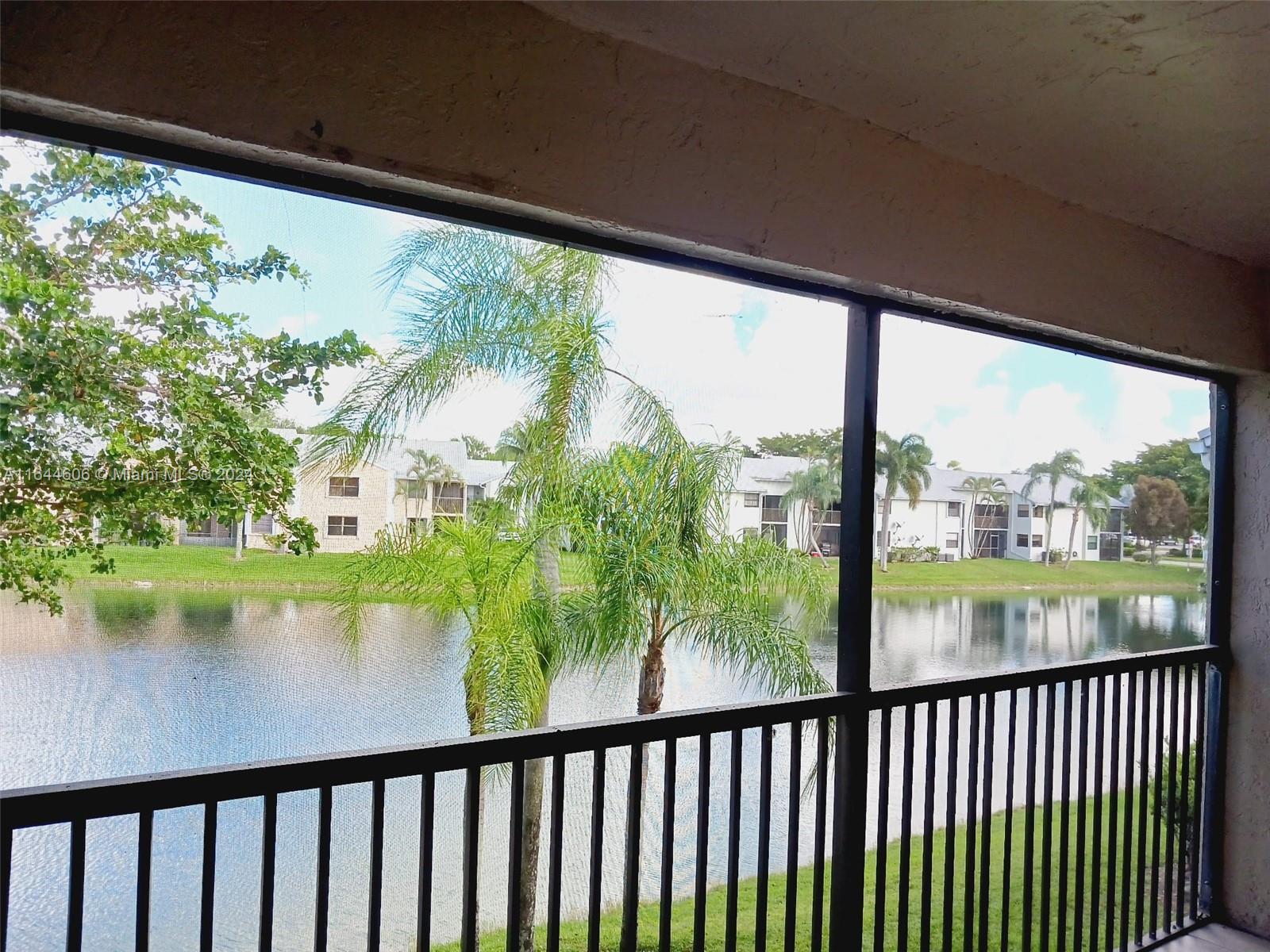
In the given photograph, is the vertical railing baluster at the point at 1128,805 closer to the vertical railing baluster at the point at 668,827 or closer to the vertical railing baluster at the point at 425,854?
the vertical railing baluster at the point at 668,827

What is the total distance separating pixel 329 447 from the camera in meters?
1.58

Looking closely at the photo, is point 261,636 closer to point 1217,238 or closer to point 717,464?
point 717,464

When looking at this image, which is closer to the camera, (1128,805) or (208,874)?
(208,874)

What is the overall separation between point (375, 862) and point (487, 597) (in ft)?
2.54

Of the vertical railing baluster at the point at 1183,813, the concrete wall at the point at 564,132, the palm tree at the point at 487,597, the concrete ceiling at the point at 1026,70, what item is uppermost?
→ the concrete ceiling at the point at 1026,70

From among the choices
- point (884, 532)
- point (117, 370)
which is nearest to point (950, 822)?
point (884, 532)

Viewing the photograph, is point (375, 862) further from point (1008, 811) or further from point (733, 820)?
point (1008, 811)

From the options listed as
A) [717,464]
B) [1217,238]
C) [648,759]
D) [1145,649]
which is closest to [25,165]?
[717,464]

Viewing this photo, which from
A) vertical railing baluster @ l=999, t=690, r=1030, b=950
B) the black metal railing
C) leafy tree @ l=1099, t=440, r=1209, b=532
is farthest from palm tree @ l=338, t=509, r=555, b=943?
leafy tree @ l=1099, t=440, r=1209, b=532

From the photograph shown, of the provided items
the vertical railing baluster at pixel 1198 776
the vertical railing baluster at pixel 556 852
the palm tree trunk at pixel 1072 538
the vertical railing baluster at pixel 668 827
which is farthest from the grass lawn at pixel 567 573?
the vertical railing baluster at pixel 668 827

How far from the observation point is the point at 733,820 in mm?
1776

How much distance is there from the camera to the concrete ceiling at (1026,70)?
146 centimetres

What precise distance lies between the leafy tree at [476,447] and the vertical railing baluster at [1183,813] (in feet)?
8.15

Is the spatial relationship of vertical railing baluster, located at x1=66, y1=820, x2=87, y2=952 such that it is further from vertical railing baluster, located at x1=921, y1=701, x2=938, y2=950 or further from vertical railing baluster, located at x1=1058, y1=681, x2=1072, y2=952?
vertical railing baluster, located at x1=1058, y1=681, x2=1072, y2=952
